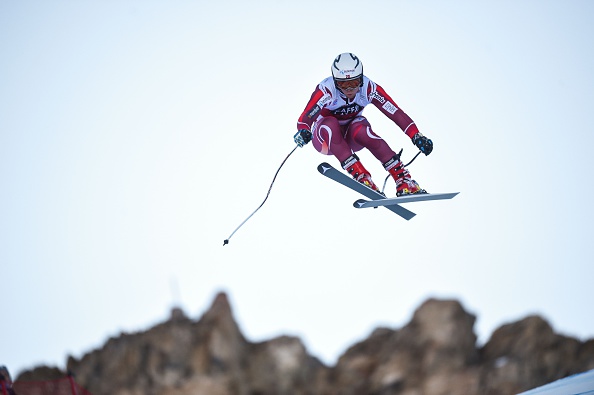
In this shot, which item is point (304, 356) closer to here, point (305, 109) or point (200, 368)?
point (200, 368)

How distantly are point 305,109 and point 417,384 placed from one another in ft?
61.7

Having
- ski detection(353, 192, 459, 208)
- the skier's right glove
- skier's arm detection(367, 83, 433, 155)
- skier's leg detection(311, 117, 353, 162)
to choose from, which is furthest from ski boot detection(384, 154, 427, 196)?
the skier's right glove

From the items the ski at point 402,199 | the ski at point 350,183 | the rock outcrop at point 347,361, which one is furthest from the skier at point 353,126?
the rock outcrop at point 347,361

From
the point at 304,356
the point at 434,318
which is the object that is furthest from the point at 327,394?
the point at 434,318

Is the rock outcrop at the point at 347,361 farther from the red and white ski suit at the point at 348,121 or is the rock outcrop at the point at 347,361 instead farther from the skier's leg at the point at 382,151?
the red and white ski suit at the point at 348,121

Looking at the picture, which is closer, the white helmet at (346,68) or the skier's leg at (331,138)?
the white helmet at (346,68)

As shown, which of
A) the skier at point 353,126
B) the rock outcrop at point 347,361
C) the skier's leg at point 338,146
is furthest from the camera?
the rock outcrop at point 347,361

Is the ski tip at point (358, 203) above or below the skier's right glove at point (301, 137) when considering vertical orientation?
below

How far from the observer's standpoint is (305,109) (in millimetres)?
10930

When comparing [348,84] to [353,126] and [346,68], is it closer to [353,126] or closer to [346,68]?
[346,68]

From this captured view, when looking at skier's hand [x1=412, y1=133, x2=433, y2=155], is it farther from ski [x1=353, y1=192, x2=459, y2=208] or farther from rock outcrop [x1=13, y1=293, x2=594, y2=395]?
rock outcrop [x1=13, y1=293, x2=594, y2=395]

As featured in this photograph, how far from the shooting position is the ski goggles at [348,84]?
10.7 meters

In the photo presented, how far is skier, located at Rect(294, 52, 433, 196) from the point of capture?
35.7 feet

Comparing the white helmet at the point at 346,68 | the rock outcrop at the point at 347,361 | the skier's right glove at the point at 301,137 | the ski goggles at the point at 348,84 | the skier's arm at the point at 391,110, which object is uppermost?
the white helmet at the point at 346,68
